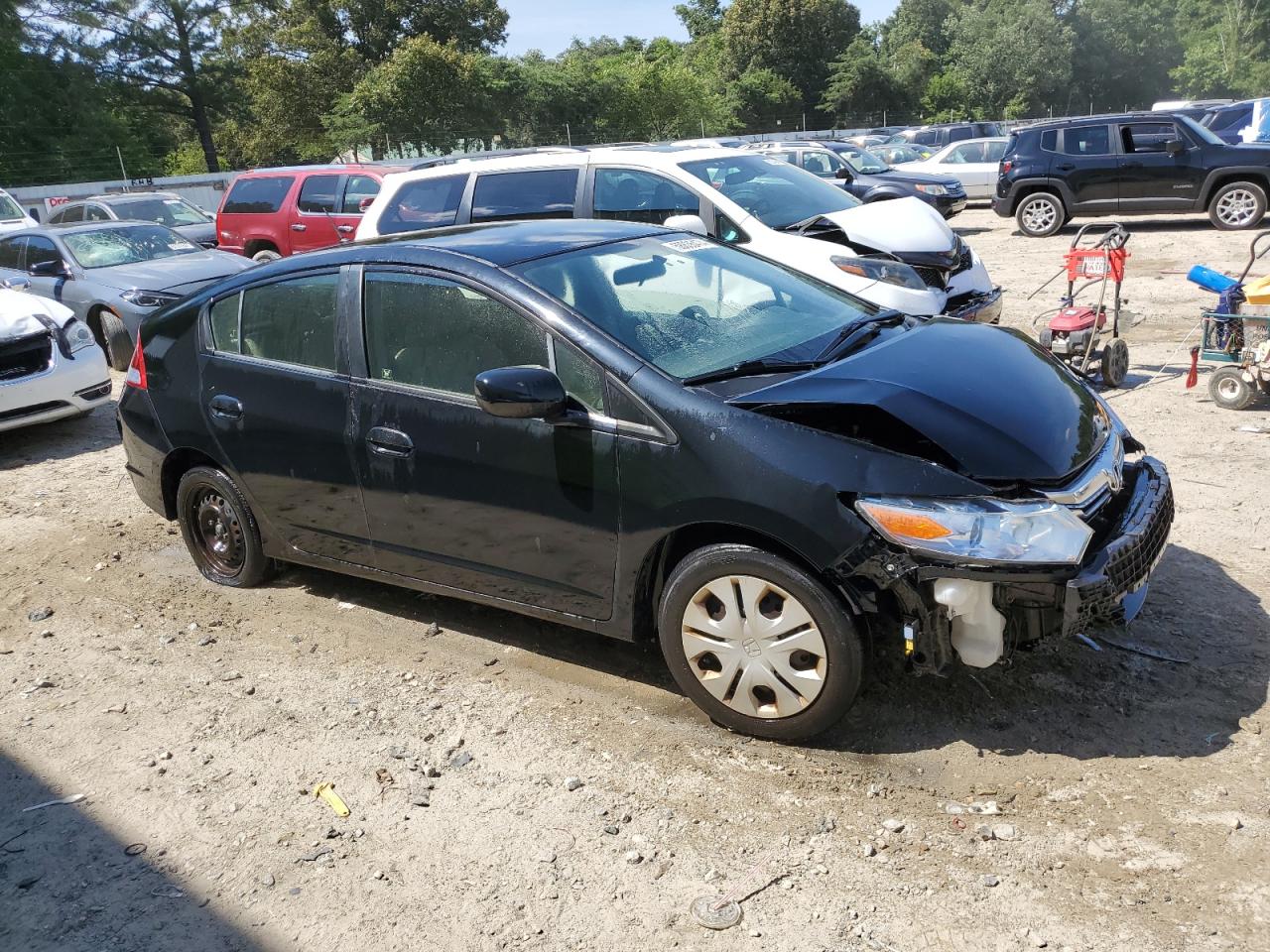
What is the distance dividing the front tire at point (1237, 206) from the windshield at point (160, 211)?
1473 cm

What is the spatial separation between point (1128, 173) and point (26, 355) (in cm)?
1486

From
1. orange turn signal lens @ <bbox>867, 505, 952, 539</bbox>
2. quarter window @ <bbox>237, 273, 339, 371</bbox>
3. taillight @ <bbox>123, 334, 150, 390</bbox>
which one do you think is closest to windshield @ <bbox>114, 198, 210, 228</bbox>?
taillight @ <bbox>123, 334, 150, 390</bbox>

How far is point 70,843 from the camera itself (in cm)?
336

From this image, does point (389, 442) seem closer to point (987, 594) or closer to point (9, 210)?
point (987, 594)

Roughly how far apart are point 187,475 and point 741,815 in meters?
3.26

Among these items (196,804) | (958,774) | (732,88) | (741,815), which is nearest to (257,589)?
(196,804)

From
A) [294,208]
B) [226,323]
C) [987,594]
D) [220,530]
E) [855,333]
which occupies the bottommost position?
[220,530]

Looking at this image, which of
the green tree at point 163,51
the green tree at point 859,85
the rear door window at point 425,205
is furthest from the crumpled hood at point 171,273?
the green tree at point 859,85

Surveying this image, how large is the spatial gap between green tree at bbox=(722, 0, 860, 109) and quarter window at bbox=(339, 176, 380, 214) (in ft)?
185

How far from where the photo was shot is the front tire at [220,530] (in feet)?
16.3

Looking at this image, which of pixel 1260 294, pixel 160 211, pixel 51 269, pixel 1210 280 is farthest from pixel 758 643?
pixel 160 211

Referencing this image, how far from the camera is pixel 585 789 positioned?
3439 mm

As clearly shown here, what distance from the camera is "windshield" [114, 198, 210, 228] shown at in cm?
1461

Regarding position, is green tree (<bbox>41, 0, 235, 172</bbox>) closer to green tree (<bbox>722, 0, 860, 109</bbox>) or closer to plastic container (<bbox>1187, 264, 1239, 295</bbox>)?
green tree (<bbox>722, 0, 860, 109</bbox>)
